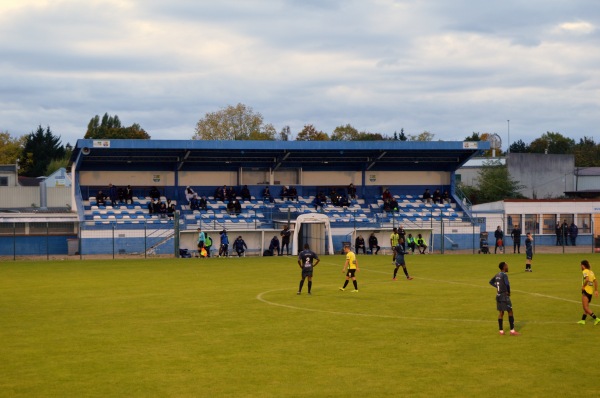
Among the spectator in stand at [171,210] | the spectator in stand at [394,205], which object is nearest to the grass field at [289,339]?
the spectator in stand at [171,210]

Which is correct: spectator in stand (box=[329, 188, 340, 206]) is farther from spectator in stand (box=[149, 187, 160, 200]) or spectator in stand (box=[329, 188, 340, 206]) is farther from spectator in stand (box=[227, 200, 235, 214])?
spectator in stand (box=[149, 187, 160, 200])

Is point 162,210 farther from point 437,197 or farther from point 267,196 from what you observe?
point 437,197

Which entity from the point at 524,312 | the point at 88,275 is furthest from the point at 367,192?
the point at 524,312

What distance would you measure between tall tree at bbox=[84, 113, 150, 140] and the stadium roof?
196 feet

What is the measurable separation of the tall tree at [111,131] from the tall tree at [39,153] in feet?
21.9

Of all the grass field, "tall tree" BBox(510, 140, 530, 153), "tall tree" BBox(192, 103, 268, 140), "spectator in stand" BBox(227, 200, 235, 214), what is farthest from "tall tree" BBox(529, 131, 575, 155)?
the grass field

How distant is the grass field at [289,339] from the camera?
1683 cm

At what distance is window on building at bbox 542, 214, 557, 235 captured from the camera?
7231 centimetres

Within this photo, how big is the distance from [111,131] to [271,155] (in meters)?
70.7

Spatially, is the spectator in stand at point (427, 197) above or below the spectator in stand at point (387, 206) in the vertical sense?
above

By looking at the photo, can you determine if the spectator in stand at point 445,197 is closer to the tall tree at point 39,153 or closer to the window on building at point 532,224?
the window on building at point 532,224

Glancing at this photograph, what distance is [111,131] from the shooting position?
5428 inches

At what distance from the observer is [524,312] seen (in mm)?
27359

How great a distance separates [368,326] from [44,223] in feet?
140
